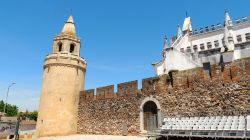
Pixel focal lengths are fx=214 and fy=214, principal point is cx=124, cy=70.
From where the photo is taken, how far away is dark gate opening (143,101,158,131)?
508 inches

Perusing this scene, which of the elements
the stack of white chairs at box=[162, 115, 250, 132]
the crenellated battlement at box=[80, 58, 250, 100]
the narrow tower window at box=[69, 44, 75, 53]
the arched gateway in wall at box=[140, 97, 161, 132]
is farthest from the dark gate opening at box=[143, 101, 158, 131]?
the narrow tower window at box=[69, 44, 75, 53]

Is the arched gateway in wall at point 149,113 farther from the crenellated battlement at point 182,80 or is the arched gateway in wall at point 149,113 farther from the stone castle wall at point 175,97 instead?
the crenellated battlement at point 182,80

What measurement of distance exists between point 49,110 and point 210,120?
1228 centimetres

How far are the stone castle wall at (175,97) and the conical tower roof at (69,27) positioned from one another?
640 cm

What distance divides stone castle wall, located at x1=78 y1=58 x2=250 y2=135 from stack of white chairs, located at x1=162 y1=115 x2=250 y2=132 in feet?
3.30

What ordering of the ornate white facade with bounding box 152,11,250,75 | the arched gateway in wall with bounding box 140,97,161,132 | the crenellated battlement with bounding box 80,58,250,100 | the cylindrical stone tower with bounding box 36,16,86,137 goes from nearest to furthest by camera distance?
the crenellated battlement with bounding box 80,58,250,100 → the arched gateway in wall with bounding box 140,97,161,132 → the cylindrical stone tower with bounding box 36,16,86,137 → the ornate white facade with bounding box 152,11,250,75

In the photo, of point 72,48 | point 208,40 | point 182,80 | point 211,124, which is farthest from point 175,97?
point 208,40

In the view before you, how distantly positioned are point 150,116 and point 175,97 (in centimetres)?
219

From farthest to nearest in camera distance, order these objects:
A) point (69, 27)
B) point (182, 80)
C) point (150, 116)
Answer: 1. point (69, 27)
2. point (150, 116)
3. point (182, 80)

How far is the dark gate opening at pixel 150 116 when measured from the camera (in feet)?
42.3

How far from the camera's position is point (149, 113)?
520 inches

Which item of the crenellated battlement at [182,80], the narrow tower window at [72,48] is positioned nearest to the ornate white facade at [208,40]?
the crenellated battlement at [182,80]

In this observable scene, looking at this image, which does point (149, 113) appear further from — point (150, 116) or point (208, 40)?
point (208, 40)

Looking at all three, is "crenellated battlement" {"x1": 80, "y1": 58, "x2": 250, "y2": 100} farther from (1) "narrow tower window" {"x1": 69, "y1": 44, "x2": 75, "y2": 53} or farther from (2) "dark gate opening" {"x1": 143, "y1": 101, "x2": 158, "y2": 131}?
(1) "narrow tower window" {"x1": 69, "y1": 44, "x2": 75, "y2": 53}
